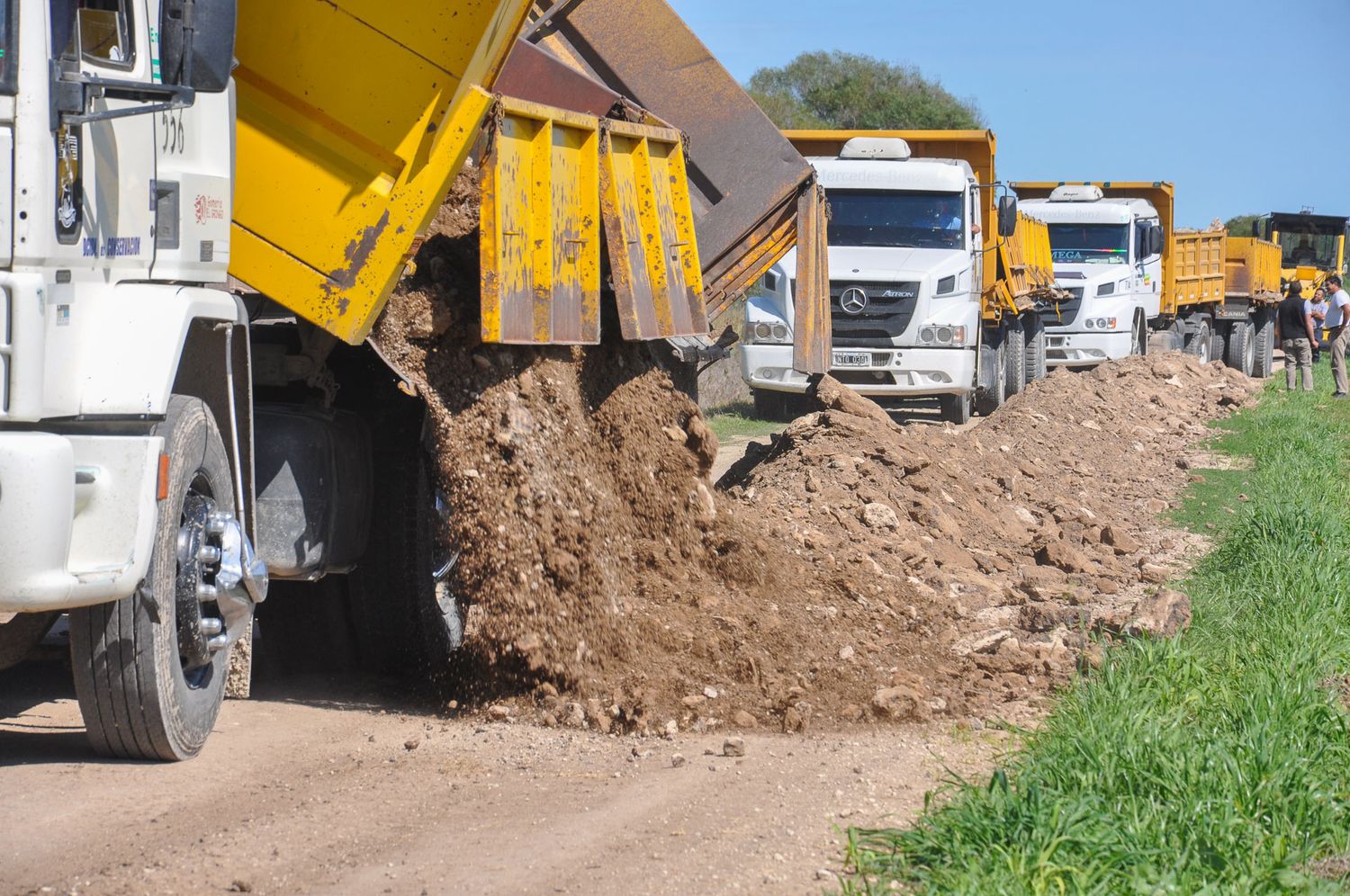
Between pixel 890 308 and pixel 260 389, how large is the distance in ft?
34.2

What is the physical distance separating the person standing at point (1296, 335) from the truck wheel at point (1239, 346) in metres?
5.79

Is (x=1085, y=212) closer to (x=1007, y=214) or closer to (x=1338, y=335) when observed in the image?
(x=1338, y=335)

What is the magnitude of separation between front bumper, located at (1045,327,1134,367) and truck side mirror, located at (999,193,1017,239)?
16.4 feet

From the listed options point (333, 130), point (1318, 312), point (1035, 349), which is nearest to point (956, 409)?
point (1035, 349)

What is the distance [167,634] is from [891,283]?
11.6 meters

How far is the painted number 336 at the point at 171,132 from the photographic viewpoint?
4.17m

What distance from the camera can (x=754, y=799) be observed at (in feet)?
13.6

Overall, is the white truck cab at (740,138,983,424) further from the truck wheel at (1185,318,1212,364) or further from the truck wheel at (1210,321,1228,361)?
the truck wheel at (1210,321,1228,361)

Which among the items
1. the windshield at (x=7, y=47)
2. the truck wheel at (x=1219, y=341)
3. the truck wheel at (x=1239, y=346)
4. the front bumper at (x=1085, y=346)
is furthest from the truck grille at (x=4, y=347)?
the truck wheel at (x=1239, y=346)

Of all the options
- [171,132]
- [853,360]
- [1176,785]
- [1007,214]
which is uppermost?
[1007,214]

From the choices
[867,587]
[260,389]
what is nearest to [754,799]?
[260,389]

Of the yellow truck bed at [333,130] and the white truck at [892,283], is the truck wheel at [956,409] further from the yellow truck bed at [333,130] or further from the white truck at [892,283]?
the yellow truck bed at [333,130]

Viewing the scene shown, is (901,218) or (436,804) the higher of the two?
(901,218)

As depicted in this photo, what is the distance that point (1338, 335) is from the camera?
884 inches
